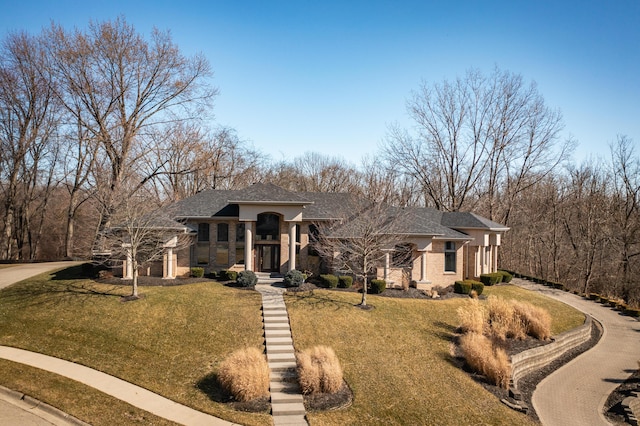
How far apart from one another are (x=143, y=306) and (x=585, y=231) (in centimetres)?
4395

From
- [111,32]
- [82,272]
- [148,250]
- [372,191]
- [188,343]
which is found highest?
[111,32]

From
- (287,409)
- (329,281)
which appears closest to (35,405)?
(287,409)

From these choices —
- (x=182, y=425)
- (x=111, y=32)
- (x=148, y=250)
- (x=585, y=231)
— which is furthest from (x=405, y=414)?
(x=585, y=231)

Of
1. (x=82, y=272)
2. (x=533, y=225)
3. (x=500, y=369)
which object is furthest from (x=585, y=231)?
(x=82, y=272)

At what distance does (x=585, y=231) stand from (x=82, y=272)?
4698 cm

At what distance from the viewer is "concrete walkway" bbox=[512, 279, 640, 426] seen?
14.9 meters

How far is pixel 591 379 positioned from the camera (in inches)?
715

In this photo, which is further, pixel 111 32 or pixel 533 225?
pixel 533 225

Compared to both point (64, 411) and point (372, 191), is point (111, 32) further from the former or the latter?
point (64, 411)

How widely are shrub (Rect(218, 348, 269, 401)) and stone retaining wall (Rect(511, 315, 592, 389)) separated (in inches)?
397

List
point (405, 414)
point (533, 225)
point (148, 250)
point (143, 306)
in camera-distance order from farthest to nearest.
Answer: point (533, 225) < point (148, 250) < point (143, 306) < point (405, 414)

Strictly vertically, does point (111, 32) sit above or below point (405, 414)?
above

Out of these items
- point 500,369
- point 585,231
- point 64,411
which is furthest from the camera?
point 585,231

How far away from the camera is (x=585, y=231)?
143 feet
